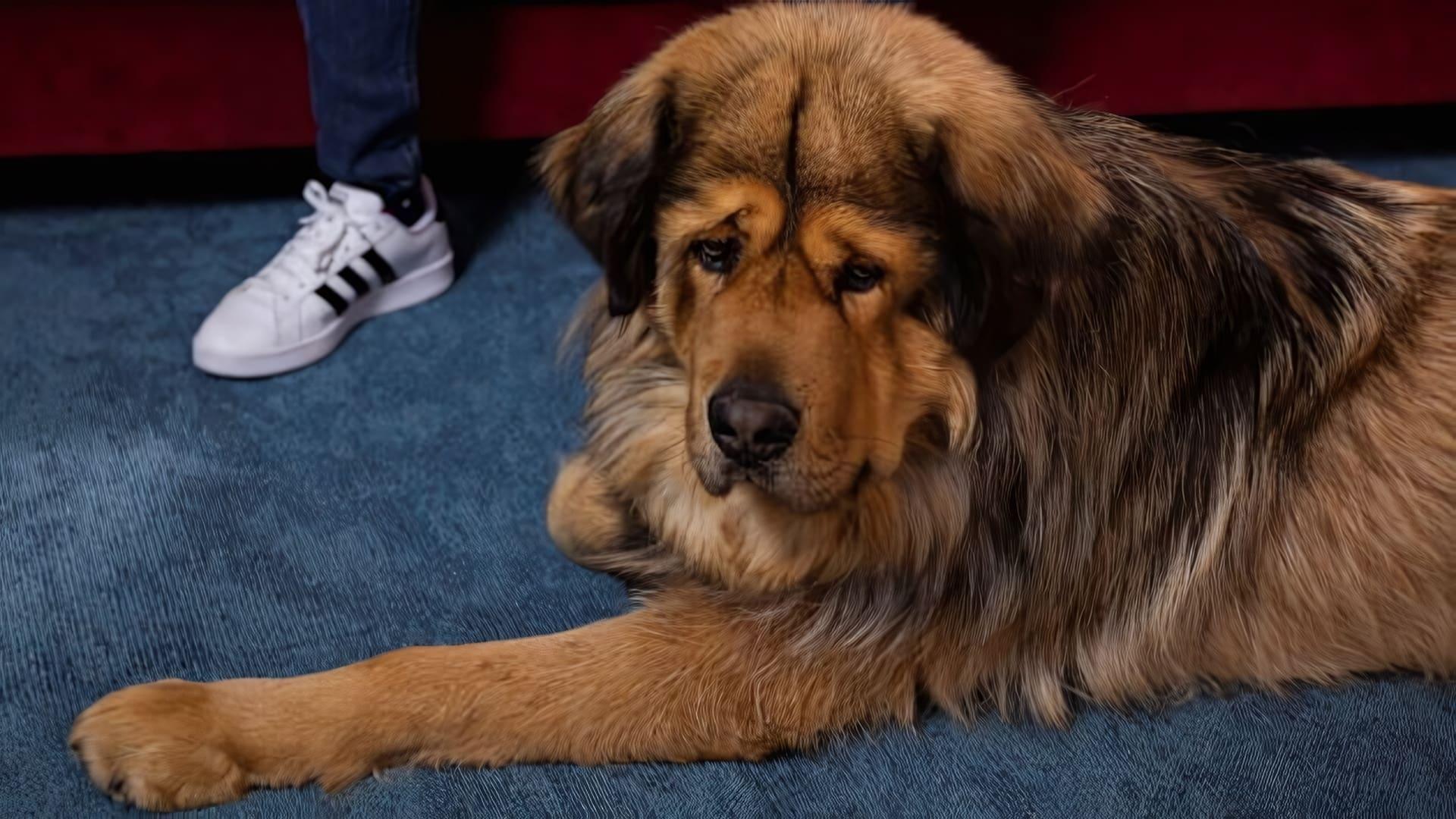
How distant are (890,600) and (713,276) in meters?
0.53

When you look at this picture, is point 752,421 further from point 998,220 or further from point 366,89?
point 366,89

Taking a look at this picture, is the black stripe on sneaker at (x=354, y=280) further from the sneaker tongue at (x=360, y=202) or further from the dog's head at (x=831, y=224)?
the dog's head at (x=831, y=224)

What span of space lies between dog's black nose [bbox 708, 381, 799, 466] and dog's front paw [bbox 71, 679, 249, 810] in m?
0.79

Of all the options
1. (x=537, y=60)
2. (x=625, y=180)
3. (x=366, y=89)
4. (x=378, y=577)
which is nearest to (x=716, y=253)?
(x=625, y=180)

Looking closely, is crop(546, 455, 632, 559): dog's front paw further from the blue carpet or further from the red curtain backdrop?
the red curtain backdrop

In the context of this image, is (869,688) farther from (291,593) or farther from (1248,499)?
(291,593)

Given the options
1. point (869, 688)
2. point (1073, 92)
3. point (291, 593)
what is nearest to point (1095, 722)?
point (869, 688)

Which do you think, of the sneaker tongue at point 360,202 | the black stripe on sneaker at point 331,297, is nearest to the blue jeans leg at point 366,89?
the sneaker tongue at point 360,202

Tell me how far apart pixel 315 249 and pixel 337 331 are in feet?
0.62

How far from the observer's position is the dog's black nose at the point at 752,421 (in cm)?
142

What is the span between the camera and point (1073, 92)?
3.13m

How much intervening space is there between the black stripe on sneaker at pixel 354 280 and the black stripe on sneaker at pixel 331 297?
0.13 feet

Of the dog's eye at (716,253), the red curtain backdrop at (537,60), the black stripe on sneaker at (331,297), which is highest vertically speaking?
the dog's eye at (716,253)

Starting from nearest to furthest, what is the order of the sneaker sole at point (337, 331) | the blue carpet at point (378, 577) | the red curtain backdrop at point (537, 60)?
1. the blue carpet at point (378, 577)
2. the sneaker sole at point (337, 331)
3. the red curtain backdrop at point (537, 60)
